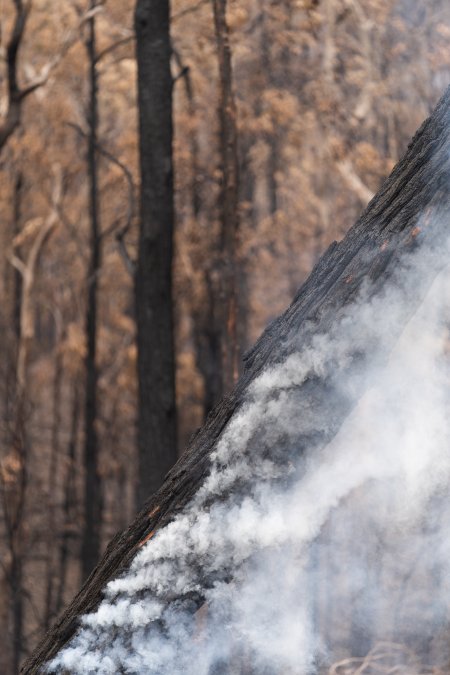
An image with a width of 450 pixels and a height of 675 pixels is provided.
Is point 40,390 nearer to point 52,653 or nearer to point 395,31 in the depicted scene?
point 395,31

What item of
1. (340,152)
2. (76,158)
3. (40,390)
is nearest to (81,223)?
(76,158)

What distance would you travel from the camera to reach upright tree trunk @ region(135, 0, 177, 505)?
5555mm

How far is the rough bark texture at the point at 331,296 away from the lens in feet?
5.87

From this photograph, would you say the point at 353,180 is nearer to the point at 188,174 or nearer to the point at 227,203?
the point at 188,174

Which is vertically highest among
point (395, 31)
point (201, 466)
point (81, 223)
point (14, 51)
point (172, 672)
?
point (81, 223)

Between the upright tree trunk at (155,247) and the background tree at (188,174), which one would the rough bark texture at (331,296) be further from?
the background tree at (188,174)

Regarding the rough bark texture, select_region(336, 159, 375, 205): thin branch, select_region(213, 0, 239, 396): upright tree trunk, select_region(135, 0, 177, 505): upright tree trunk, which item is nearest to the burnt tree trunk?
select_region(213, 0, 239, 396): upright tree trunk

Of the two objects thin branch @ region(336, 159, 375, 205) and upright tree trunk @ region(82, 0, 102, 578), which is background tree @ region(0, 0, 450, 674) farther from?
upright tree trunk @ region(82, 0, 102, 578)

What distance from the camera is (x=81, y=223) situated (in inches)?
571

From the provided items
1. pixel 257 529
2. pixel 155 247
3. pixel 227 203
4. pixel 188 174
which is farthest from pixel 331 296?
pixel 188 174

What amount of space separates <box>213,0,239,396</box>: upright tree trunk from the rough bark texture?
165 inches

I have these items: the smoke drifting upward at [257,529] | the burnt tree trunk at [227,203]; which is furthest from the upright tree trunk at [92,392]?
the smoke drifting upward at [257,529]

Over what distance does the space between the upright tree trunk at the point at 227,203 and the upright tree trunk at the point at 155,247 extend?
75cm

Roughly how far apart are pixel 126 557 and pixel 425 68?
944 centimetres
